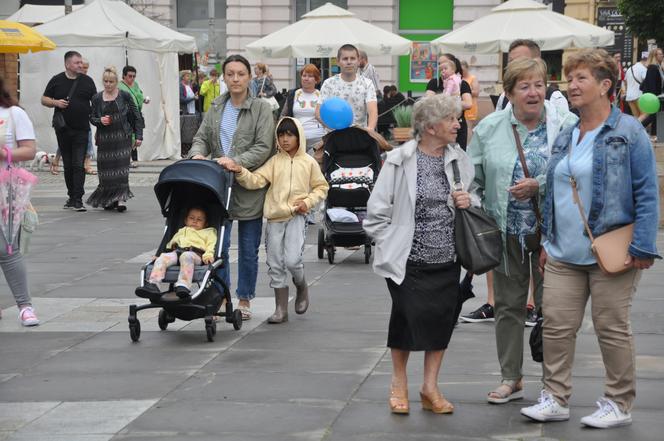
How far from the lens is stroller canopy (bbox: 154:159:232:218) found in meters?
8.95

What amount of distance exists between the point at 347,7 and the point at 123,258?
28.7m

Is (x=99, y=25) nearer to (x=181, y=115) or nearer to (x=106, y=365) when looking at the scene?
(x=181, y=115)

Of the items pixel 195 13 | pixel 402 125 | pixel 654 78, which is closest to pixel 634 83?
pixel 654 78

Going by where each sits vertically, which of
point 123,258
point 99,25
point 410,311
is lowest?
point 123,258

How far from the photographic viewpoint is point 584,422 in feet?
21.2

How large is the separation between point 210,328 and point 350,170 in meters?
4.34

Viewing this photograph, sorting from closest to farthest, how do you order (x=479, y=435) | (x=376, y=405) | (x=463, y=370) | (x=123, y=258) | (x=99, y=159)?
(x=479, y=435) < (x=376, y=405) < (x=463, y=370) < (x=123, y=258) < (x=99, y=159)

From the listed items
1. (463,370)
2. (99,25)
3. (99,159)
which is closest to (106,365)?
(463,370)

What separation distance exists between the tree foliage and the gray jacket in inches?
802

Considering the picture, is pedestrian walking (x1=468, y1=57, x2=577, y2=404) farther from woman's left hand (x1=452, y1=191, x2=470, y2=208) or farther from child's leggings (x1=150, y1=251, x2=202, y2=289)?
child's leggings (x1=150, y1=251, x2=202, y2=289)

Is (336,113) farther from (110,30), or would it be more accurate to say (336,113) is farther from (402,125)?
(110,30)

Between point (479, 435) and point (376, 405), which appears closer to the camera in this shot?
point (479, 435)

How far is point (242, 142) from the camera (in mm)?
9484

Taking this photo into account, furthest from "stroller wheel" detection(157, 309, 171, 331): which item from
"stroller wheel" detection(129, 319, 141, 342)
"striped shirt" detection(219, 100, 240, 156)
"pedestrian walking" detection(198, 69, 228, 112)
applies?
"pedestrian walking" detection(198, 69, 228, 112)
